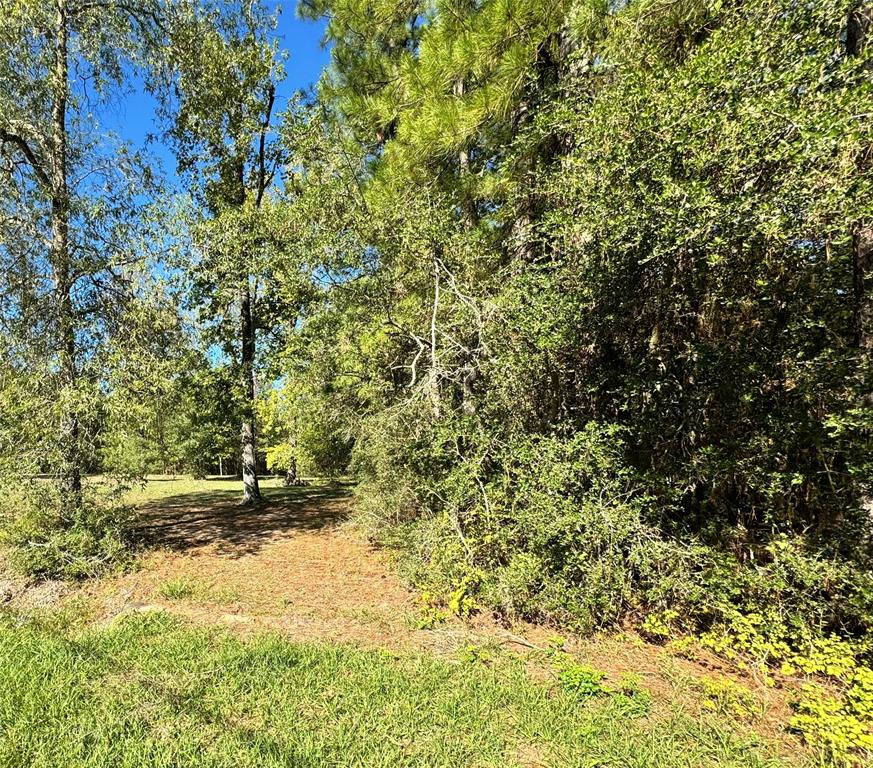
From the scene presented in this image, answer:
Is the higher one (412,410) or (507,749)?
(412,410)

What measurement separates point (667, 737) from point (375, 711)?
1.77 metres

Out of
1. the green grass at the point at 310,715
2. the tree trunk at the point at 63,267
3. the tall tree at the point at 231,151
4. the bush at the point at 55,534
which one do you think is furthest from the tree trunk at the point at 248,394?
the green grass at the point at 310,715

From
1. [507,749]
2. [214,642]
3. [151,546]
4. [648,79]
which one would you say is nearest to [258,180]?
[151,546]

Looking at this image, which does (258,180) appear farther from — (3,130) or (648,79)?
(648,79)

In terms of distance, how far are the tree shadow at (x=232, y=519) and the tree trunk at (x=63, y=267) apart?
1.67 m

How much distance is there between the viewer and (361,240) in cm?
602

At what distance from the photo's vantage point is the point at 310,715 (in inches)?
109

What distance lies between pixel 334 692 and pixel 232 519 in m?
7.08

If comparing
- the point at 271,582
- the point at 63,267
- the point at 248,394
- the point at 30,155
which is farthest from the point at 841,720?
the point at 30,155

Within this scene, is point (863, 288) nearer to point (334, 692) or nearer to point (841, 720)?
point (841, 720)

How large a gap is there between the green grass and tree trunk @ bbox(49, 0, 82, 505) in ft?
9.18

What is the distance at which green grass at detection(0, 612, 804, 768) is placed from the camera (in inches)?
94.8

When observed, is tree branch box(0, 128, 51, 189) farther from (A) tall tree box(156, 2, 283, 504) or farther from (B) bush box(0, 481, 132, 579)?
(B) bush box(0, 481, 132, 579)

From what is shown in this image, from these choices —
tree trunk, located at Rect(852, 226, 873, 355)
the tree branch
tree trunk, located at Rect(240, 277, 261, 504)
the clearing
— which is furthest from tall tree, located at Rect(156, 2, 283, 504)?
tree trunk, located at Rect(852, 226, 873, 355)
